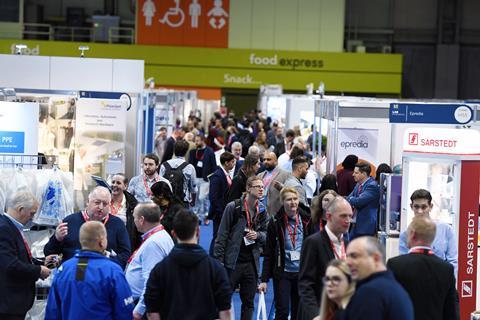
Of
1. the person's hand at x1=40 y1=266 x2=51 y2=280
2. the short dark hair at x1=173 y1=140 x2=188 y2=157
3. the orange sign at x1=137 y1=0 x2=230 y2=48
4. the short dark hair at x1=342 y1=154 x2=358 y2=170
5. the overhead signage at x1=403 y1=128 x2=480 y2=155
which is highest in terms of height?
the orange sign at x1=137 y1=0 x2=230 y2=48

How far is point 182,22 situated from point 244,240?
29280mm

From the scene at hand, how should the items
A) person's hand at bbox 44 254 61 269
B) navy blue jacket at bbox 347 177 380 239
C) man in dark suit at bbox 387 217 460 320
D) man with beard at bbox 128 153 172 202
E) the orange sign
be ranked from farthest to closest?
the orange sign, navy blue jacket at bbox 347 177 380 239, man with beard at bbox 128 153 172 202, person's hand at bbox 44 254 61 269, man in dark suit at bbox 387 217 460 320

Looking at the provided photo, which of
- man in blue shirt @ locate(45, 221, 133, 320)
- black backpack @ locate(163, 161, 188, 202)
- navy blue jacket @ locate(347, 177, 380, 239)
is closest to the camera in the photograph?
man in blue shirt @ locate(45, 221, 133, 320)

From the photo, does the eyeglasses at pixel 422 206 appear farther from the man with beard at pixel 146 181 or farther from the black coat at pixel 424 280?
the man with beard at pixel 146 181

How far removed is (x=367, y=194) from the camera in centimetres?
1020

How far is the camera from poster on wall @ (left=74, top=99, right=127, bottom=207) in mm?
12373

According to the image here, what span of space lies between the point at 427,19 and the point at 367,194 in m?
29.4

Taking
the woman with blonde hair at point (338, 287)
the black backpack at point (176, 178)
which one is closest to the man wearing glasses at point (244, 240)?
the black backpack at point (176, 178)

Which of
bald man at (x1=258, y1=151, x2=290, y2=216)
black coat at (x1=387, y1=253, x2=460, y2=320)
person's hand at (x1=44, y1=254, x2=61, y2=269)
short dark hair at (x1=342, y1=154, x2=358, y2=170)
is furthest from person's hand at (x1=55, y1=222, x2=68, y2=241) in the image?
short dark hair at (x1=342, y1=154, x2=358, y2=170)

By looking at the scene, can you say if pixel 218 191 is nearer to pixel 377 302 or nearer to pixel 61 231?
pixel 61 231

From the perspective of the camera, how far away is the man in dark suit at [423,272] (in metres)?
5.42

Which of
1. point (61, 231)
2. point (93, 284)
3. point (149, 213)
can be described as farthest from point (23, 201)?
point (93, 284)

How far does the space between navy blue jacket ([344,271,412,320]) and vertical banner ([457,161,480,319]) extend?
3.99 m

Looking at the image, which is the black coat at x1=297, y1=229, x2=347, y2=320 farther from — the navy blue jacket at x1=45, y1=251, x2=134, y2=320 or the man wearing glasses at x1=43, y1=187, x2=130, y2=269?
the man wearing glasses at x1=43, y1=187, x2=130, y2=269
